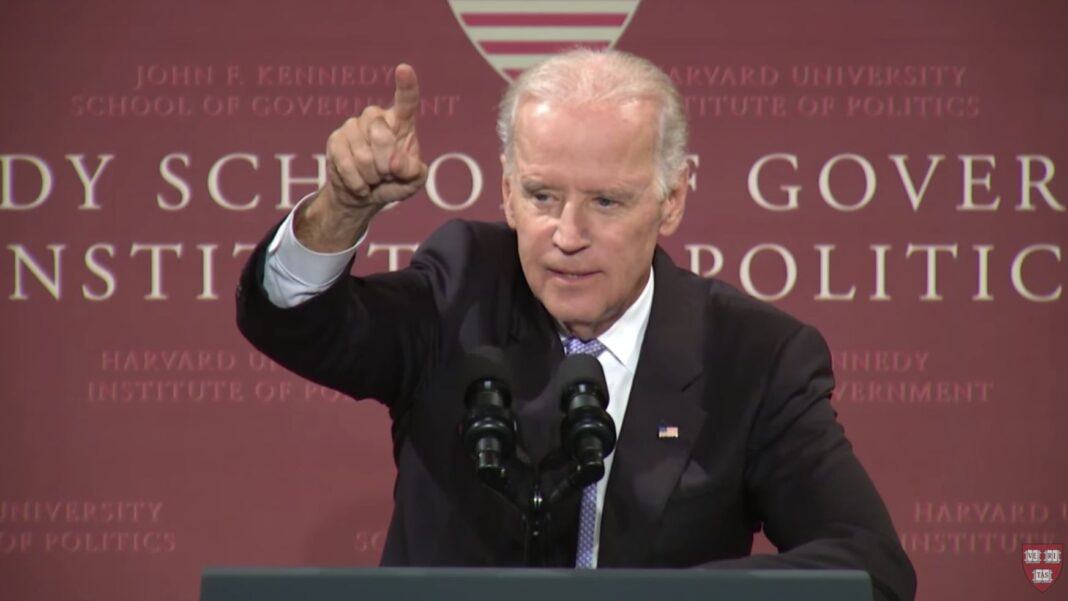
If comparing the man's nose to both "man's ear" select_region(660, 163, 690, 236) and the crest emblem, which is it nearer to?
"man's ear" select_region(660, 163, 690, 236)

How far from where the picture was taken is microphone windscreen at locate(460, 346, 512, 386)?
1.34 meters

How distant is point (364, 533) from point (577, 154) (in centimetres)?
166

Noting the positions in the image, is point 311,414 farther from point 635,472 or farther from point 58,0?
point 635,472

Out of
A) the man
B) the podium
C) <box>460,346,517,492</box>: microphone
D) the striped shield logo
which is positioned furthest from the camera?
the striped shield logo

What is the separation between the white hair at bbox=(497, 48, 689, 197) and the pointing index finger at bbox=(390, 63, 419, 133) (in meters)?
0.21

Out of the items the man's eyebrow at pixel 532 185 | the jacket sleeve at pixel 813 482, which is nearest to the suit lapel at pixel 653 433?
the jacket sleeve at pixel 813 482

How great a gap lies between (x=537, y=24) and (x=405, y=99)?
5.13 feet

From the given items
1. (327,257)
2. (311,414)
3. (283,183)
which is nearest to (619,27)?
(283,183)

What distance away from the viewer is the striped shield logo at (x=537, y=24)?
301 centimetres

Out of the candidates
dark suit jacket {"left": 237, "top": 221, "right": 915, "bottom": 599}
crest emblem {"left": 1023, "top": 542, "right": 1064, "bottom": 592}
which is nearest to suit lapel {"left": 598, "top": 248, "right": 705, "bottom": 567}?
dark suit jacket {"left": 237, "top": 221, "right": 915, "bottom": 599}

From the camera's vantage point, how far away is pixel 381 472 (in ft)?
10.0

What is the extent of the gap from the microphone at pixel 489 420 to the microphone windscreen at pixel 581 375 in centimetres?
6

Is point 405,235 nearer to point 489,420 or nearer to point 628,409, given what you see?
point 628,409

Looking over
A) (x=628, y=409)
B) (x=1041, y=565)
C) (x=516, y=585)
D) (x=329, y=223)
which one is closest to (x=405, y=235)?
(x=628, y=409)
